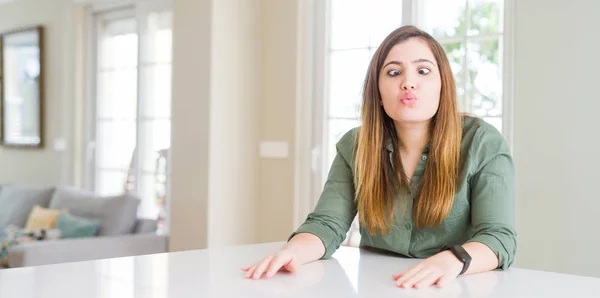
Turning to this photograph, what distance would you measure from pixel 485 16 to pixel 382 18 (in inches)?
26.3

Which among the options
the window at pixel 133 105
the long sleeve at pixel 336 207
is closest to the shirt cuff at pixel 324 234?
the long sleeve at pixel 336 207

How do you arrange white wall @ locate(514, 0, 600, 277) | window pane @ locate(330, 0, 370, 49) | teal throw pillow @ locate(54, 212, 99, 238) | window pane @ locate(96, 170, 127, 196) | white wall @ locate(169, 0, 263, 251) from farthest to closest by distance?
1. window pane @ locate(96, 170, 127, 196)
2. teal throw pillow @ locate(54, 212, 99, 238)
3. white wall @ locate(169, 0, 263, 251)
4. window pane @ locate(330, 0, 370, 49)
5. white wall @ locate(514, 0, 600, 277)

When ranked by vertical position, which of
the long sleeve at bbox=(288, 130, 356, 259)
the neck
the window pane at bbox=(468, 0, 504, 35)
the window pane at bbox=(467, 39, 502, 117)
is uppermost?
the window pane at bbox=(468, 0, 504, 35)

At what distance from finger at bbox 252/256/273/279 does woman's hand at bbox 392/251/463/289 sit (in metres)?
0.25

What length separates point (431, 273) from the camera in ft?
4.41

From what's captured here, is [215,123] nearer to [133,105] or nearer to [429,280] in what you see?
[133,105]

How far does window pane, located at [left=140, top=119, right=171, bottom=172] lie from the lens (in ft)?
16.3

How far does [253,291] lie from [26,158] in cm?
557

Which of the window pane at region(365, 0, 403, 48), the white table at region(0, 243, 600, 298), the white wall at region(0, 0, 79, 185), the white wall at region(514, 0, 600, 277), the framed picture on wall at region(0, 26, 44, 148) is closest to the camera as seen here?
the white table at region(0, 243, 600, 298)

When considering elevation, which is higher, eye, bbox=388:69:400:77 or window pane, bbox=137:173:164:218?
eye, bbox=388:69:400:77

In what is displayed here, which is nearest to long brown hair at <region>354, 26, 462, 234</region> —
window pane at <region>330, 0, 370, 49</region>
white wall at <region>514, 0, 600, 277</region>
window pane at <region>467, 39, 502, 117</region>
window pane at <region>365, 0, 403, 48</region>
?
white wall at <region>514, 0, 600, 277</region>

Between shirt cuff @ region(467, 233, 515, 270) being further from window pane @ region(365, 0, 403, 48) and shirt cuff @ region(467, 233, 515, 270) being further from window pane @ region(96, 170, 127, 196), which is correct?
window pane @ region(96, 170, 127, 196)

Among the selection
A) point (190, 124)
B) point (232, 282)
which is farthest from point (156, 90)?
point (232, 282)

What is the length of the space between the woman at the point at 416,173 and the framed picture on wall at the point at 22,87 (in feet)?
16.0
